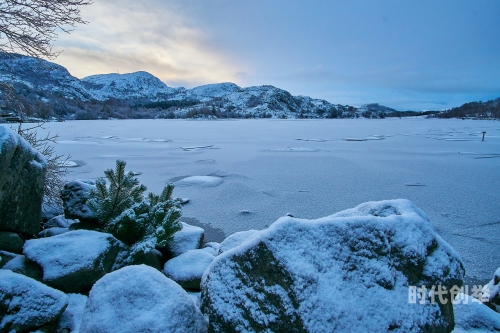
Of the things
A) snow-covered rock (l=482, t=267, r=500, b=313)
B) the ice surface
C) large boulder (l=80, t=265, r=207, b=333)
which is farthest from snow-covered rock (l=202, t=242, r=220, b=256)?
the ice surface

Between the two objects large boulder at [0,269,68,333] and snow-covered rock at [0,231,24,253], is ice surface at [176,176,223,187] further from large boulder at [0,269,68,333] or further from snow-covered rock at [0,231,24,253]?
large boulder at [0,269,68,333]

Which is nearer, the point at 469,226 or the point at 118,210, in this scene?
the point at 118,210

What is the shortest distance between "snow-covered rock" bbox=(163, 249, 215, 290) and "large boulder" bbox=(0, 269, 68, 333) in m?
0.81

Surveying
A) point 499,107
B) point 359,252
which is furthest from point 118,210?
point 499,107

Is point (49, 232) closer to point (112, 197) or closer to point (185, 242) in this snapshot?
point (112, 197)

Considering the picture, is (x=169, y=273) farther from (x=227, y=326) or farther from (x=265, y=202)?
(x=265, y=202)

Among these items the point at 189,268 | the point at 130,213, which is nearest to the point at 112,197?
the point at 130,213

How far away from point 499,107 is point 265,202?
50098 mm

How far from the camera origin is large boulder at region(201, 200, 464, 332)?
137cm

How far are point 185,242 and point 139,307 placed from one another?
5.13 feet

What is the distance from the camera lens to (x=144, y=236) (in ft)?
8.90

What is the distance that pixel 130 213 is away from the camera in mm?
2617

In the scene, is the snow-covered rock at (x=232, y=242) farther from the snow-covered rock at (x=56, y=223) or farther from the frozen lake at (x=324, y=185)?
the snow-covered rock at (x=56, y=223)

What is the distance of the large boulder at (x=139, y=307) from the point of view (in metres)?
1.39
